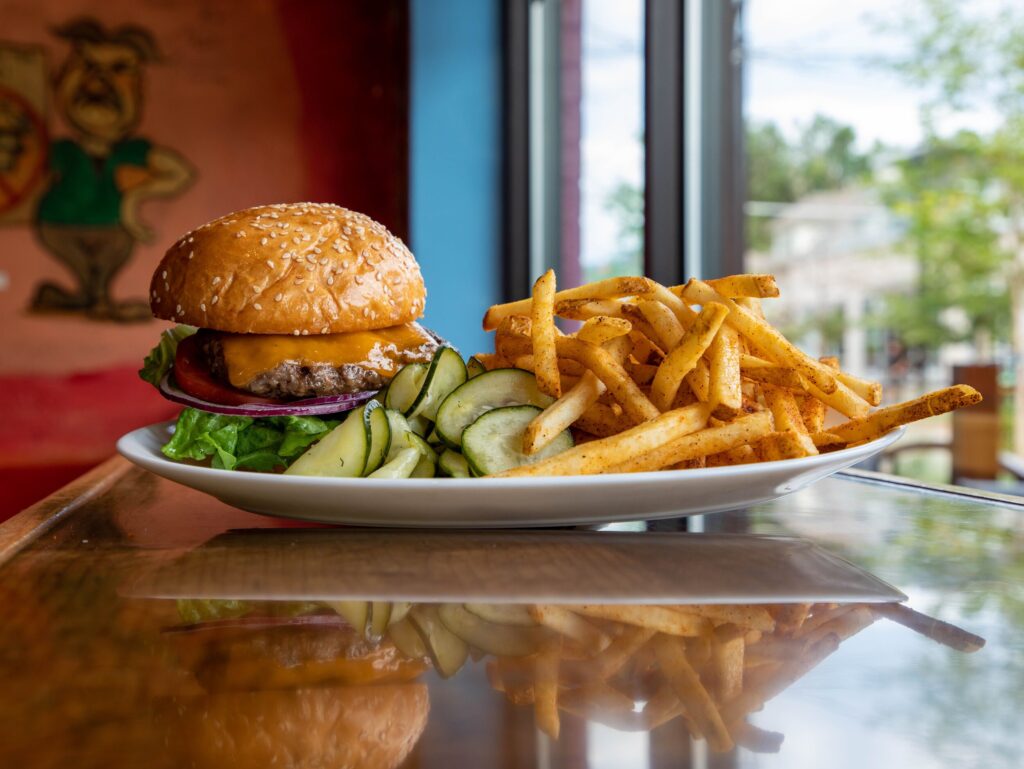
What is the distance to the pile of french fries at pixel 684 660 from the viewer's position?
0.56 m

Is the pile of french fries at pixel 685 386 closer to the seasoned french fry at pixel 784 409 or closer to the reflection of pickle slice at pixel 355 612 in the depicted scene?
the seasoned french fry at pixel 784 409

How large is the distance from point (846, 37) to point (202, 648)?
3294 mm

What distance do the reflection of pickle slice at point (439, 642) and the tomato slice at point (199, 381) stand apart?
0.76 m

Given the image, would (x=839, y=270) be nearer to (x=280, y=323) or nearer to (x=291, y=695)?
(x=280, y=323)

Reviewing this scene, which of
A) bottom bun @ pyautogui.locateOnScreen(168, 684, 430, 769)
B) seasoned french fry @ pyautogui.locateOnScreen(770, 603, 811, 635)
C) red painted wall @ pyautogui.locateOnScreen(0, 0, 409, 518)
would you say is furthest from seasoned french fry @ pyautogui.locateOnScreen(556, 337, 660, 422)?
red painted wall @ pyautogui.locateOnScreen(0, 0, 409, 518)

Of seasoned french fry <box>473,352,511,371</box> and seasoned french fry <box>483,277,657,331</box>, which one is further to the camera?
seasoned french fry <box>473,352,511,371</box>

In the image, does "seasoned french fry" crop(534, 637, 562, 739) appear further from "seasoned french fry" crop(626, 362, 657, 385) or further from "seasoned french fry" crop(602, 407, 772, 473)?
"seasoned french fry" crop(626, 362, 657, 385)

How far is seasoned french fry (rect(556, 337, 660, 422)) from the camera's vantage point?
46.2 inches

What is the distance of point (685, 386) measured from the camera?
1222mm

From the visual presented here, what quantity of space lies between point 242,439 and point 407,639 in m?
0.81

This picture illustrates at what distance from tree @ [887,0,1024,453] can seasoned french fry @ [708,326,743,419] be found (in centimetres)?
264

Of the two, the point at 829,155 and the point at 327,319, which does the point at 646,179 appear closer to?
the point at 829,155

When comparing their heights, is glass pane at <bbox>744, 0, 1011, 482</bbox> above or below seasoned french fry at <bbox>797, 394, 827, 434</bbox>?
above

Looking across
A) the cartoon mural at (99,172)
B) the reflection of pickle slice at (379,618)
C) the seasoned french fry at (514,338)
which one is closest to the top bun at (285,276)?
the seasoned french fry at (514,338)
